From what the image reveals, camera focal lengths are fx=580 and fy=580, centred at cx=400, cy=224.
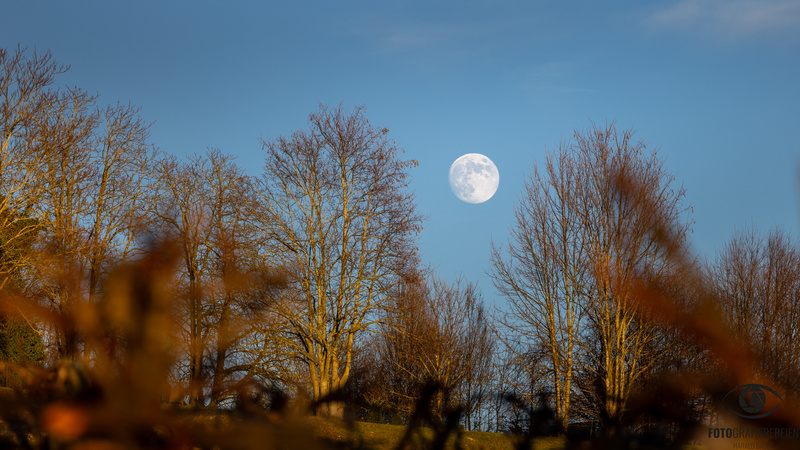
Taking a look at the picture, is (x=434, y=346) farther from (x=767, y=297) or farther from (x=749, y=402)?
(x=749, y=402)

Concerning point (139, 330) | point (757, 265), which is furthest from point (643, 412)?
point (757, 265)

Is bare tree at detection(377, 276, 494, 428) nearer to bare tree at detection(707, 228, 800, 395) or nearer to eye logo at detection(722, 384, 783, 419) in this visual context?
bare tree at detection(707, 228, 800, 395)

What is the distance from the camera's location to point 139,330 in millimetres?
436

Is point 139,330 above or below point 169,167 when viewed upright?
below

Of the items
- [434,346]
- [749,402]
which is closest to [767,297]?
[434,346]

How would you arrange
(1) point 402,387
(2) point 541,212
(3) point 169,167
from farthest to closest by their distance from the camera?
(1) point 402,387
(3) point 169,167
(2) point 541,212

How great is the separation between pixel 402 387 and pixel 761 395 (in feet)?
96.2

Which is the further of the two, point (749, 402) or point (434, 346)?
point (434, 346)

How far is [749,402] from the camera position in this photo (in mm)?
627

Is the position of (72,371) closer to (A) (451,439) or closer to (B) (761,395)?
(A) (451,439)

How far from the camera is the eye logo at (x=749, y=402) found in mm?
590

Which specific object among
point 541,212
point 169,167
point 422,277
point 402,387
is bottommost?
point 402,387

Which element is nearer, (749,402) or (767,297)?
(749,402)

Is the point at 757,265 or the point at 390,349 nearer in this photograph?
the point at 757,265
